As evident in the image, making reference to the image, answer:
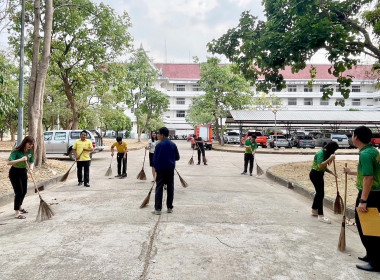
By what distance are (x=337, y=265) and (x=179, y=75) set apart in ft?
210

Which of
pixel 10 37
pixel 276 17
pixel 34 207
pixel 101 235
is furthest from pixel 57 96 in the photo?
pixel 101 235

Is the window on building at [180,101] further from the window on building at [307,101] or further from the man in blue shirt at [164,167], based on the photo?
the man in blue shirt at [164,167]

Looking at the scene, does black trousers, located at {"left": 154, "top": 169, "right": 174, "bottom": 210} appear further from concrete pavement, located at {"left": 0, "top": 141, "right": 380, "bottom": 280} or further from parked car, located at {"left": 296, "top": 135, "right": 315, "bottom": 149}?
parked car, located at {"left": 296, "top": 135, "right": 315, "bottom": 149}

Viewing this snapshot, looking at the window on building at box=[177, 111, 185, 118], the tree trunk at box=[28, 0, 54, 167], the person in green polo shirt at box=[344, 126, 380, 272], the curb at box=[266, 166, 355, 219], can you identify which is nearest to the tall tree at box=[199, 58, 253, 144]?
the curb at box=[266, 166, 355, 219]

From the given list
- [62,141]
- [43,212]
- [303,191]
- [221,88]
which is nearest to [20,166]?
[43,212]

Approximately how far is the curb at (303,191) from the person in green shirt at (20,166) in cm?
629

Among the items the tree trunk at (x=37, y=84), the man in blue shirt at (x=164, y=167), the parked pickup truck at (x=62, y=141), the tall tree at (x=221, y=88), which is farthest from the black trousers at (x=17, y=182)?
the tall tree at (x=221, y=88)

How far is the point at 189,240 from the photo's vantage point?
181 inches

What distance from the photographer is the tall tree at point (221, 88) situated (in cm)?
3503

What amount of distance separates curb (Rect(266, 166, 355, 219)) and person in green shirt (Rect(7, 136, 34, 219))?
6.29 meters

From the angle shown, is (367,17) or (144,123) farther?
(144,123)

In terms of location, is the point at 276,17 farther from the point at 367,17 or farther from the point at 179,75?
the point at 179,75

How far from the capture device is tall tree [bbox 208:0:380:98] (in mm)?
10672

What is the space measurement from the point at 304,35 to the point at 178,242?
8.67 metres
